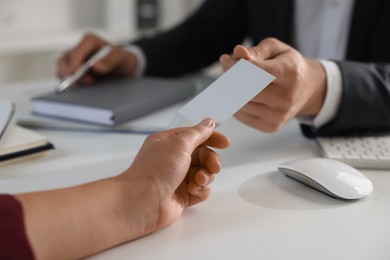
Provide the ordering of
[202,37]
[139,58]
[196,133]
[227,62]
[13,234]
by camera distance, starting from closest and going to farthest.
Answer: [13,234] → [196,133] → [227,62] → [139,58] → [202,37]

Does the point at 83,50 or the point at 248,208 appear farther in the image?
the point at 83,50

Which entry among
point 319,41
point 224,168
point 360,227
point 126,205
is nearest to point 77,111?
point 224,168

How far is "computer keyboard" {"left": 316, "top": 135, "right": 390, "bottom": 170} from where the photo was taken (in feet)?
2.16

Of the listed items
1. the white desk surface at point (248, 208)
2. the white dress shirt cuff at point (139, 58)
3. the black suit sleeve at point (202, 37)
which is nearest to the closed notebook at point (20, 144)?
the white desk surface at point (248, 208)

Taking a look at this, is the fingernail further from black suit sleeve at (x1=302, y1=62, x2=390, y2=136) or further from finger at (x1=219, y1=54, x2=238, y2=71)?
black suit sleeve at (x1=302, y1=62, x2=390, y2=136)

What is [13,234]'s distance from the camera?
0.40m

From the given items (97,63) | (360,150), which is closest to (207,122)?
(360,150)

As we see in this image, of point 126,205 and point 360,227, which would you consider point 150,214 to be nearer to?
point 126,205

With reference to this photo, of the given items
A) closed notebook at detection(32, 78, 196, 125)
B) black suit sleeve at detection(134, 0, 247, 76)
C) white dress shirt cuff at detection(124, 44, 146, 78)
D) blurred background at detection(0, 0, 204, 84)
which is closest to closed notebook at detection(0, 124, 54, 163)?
closed notebook at detection(32, 78, 196, 125)

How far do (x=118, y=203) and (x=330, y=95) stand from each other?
16.6 inches

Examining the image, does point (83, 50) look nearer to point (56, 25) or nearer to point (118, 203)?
point (118, 203)

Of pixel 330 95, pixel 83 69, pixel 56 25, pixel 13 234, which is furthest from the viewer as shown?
pixel 56 25

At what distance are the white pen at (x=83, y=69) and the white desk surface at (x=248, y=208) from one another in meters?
0.20

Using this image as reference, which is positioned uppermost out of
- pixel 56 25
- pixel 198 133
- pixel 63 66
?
pixel 198 133
